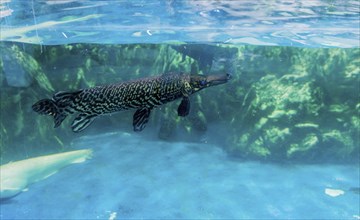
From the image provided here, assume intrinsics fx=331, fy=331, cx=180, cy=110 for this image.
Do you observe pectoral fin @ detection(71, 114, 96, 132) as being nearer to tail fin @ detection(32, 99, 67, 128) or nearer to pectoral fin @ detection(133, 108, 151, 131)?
tail fin @ detection(32, 99, 67, 128)

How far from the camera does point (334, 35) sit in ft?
53.0

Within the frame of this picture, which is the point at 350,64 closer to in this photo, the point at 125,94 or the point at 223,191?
the point at 223,191

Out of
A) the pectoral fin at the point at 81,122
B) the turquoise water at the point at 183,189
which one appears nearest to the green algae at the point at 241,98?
the turquoise water at the point at 183,189

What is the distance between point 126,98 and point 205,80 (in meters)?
0.93

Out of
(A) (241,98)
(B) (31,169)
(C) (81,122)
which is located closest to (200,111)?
(A) (241,98)

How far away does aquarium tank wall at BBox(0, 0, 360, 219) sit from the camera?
1145 centimetres

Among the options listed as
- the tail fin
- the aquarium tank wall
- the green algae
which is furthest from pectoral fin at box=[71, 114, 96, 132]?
the green algae

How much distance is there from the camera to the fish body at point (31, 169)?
1218 centimetres

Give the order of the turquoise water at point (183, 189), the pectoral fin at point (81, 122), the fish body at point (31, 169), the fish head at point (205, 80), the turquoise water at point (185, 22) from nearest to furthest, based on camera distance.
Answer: the pectoral fin at point (81, 122)
the fish head at point (205, 80)
the turquoise water at point (183, 189)
the turquoise water at point (185, 22)
the fish body at point (31, 169)

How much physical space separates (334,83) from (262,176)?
216 inches

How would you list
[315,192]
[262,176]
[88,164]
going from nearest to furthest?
[315,192] → [262,176] → [88,164]

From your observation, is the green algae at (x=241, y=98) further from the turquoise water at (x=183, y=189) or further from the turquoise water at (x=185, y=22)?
the turquoise water at (x=183, y=189)

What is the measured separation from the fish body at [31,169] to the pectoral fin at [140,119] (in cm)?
1015

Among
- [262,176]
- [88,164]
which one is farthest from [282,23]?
[88,164]
